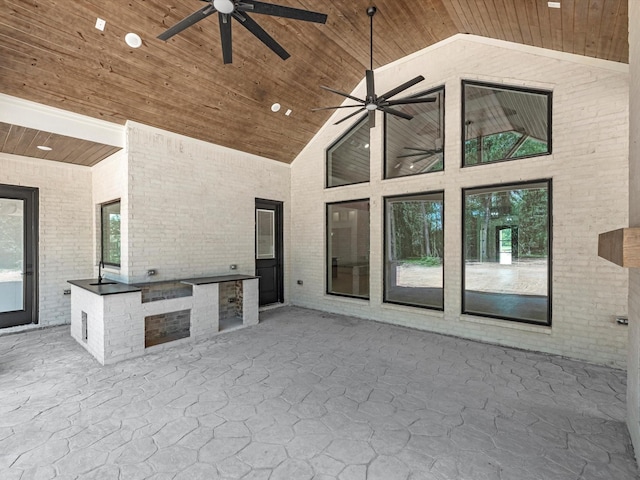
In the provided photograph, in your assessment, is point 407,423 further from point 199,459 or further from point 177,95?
point 177,95

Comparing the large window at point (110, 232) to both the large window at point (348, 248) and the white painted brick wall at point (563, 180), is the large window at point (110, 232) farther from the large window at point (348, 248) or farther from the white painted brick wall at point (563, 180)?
the white painted brick wall at point (563, 180)

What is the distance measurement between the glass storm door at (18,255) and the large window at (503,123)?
733cm

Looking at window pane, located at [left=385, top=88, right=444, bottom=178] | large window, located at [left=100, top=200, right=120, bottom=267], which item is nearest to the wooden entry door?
large window, located at [left=100, top=200, right=120, bottom=267]

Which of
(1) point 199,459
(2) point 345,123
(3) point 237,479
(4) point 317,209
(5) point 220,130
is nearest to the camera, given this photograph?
(3) point 237,479

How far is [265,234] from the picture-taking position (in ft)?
23.0

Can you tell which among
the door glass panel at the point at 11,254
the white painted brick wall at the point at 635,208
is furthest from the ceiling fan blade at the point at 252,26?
the door glass panel at the point at 11,254

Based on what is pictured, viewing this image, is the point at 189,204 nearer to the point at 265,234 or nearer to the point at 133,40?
the point at 265,234

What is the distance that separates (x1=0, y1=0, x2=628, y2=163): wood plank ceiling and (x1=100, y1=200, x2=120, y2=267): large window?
66.0 inches

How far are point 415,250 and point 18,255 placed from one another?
22.3 ft

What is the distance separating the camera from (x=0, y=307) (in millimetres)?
5086

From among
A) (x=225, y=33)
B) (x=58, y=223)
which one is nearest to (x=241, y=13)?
(x=225, y=33)

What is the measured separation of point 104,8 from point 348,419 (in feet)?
15.7

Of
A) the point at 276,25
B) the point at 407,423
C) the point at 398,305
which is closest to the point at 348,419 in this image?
the point at 407,423

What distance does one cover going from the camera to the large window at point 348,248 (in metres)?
6.25
